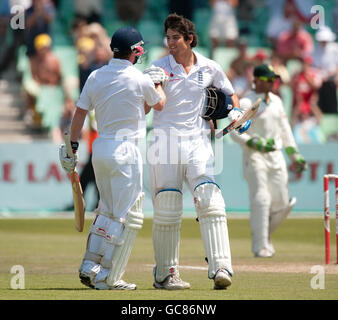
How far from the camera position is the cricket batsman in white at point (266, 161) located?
1290 centimetres

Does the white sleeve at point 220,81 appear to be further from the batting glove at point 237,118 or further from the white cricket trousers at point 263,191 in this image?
the white cricket trousers at point 263,191

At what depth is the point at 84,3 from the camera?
2333cm

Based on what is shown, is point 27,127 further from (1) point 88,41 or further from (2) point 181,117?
(2) point 181,117

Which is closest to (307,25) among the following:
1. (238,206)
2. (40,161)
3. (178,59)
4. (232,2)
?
(232,2)

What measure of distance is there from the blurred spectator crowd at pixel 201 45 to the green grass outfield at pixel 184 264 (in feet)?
12.5

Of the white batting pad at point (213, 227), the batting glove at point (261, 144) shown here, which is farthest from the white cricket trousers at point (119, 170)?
the batting glove at point (261, 144)

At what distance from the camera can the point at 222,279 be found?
859 cm

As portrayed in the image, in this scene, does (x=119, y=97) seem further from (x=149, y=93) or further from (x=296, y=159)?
(x=296, y=159)

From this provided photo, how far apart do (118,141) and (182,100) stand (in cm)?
84

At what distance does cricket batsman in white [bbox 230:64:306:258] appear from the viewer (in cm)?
1290

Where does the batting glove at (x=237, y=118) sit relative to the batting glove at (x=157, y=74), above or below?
below

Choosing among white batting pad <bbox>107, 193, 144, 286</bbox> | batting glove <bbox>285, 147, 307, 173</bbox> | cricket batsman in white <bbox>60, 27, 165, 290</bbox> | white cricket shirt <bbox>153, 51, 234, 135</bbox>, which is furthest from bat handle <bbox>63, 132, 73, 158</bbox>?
batting glove <bbox>285, 147, 307, 173</bbox>

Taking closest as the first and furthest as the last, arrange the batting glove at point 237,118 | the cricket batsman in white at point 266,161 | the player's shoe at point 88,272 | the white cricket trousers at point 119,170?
the white cricket trousers at point 119,170, the player's shoe at point 88,272, the batting glove at point 237,118, the cricket batsman in white at point 266,161

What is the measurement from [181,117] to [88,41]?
1213 cm
